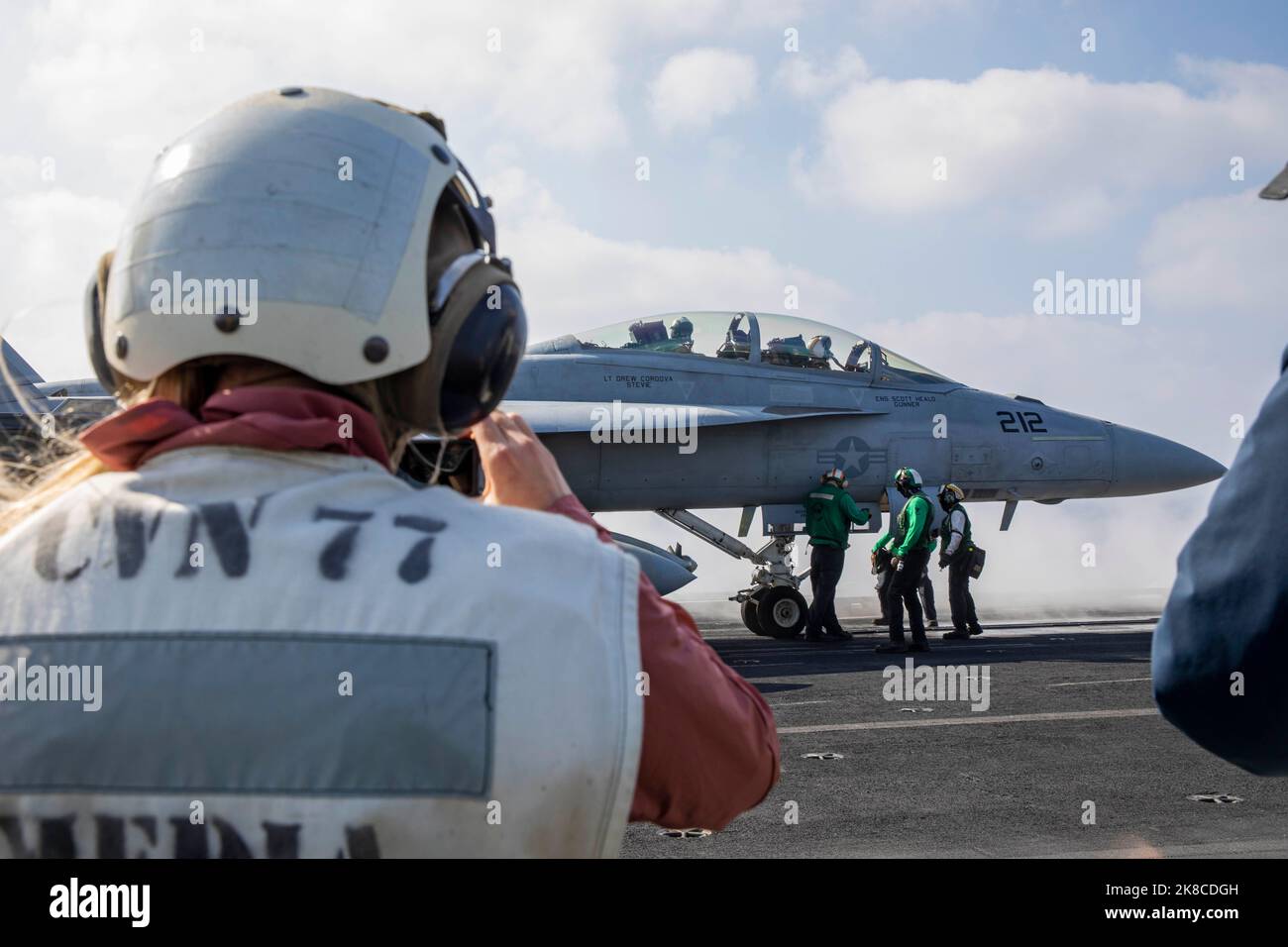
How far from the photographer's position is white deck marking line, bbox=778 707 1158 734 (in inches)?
332

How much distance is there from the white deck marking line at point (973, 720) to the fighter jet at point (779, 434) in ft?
22.8

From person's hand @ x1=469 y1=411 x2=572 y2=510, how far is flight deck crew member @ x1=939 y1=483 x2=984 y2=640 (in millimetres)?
14491

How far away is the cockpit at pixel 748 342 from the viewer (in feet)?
52.9

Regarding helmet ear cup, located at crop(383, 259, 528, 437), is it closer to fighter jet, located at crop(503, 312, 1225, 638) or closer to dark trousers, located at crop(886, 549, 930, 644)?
dark trousers, located at crop(886, 549, 930, 644)

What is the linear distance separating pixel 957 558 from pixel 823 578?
6.65ft

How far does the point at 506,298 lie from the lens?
1899 mm

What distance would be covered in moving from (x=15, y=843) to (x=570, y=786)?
64 cm

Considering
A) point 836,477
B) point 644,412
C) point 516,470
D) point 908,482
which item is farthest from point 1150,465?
point 516,470

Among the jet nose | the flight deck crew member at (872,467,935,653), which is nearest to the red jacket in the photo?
the flight deck crew member at (872,467,935,653)

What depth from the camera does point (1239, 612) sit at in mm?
1429
